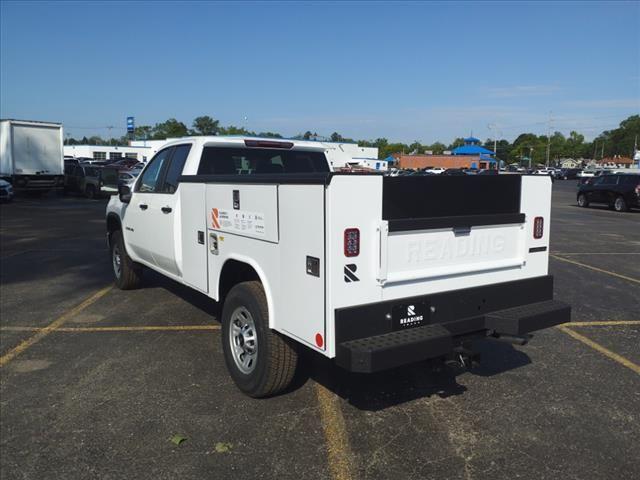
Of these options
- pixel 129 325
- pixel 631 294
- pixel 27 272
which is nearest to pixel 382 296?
pixel 129 325

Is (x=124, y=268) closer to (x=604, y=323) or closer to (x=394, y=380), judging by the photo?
(x=394, y=380)

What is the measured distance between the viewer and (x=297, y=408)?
4105 millimetres

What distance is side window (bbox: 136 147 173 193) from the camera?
5992mm

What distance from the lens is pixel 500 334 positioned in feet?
13.1

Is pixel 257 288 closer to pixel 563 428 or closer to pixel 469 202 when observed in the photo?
pixel 469 202

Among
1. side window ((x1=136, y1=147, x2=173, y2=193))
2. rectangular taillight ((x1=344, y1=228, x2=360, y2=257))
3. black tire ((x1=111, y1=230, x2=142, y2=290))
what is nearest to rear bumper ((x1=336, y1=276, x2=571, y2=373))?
rectangular taillight ((x1=344, y1=228, x2=360, y2=257))

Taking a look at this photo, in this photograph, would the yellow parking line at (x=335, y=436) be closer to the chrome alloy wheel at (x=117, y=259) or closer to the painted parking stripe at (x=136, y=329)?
the painted parking stripe at (x=136, y=329)

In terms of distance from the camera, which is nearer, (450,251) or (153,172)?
(450,251)

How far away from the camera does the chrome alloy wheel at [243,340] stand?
4168 mm

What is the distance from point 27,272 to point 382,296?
7818 millimetres

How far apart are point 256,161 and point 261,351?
2.37 meters

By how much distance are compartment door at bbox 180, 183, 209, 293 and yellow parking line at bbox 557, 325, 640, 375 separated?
3777 mm

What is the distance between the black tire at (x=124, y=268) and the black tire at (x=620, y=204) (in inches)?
871

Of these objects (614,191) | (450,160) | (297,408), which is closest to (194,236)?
(297,408)
